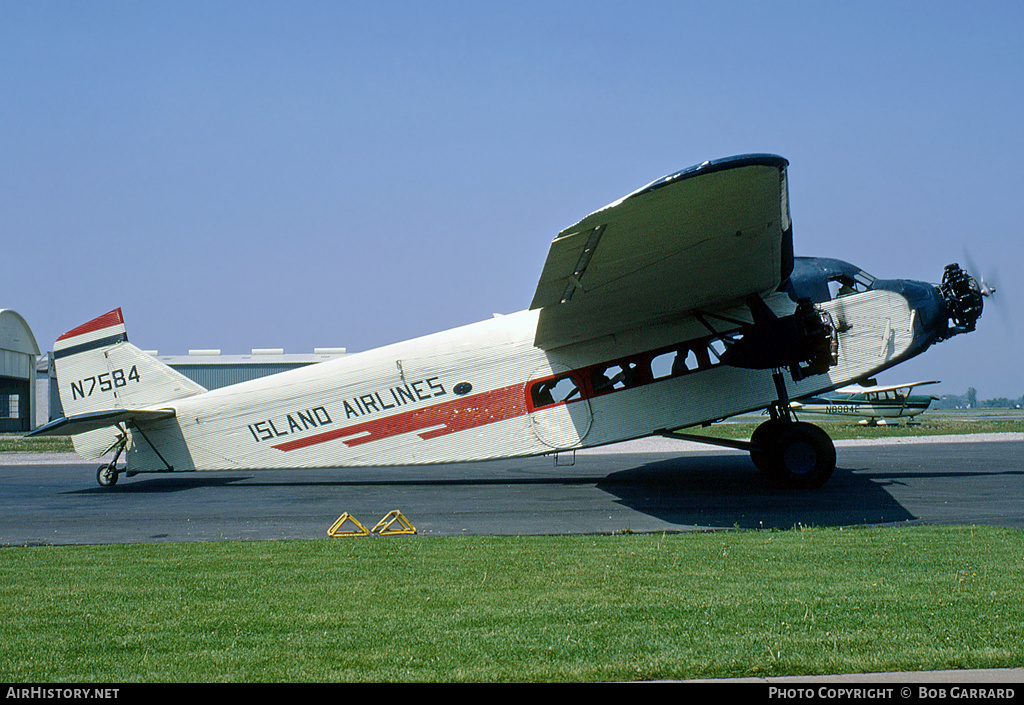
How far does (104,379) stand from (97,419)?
2021mm

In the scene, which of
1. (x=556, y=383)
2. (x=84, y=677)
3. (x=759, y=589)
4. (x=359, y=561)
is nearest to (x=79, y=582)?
(x=359, y=561)

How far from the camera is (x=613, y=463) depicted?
65.4ft

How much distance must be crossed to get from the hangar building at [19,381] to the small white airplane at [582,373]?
42.7 m

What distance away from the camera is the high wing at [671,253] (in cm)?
884

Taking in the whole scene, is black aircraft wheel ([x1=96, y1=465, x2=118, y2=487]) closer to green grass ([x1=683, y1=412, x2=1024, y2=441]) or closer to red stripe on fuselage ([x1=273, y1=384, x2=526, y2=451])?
red stripe on fuselage ([x1=273, y1=384, x2=526, y2=451])

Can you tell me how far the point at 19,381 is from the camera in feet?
174

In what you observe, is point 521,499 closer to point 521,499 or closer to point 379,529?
point 521,499

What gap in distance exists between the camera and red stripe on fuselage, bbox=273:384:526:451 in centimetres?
1402

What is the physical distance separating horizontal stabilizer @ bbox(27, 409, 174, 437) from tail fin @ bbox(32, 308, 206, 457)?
44 cm

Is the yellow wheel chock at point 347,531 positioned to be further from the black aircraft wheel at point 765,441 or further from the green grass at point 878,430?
the green grass at point 878,430

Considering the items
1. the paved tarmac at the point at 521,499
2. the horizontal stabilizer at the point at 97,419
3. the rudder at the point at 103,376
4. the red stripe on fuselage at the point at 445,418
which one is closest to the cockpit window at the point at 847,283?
the paved tarmac at the point at 521,499

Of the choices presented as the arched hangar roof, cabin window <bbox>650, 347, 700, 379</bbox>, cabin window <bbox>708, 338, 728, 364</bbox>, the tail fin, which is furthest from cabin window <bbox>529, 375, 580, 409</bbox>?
the arched hangar roof

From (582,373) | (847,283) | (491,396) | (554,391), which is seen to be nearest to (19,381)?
(491,396)
